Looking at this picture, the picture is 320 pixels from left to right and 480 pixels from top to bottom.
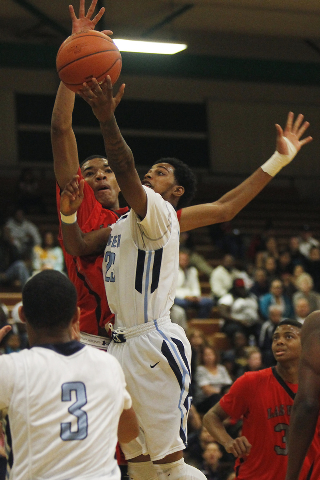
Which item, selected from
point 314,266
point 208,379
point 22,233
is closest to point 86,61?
point 208,379

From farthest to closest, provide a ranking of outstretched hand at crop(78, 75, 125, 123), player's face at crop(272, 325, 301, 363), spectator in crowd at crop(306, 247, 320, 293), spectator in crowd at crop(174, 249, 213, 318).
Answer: spectator in crowd at crop(306, 247, 320, 293)
spectator in crowd at crop(174, 249, 213, 318)
player's face at crop(272, 325, 301, 363)
outstretched hand at crop(78, 75, 125, 123)

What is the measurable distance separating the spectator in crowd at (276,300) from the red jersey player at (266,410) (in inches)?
332

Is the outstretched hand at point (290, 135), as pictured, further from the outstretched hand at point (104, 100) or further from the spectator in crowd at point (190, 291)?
the spectator in crowd at point (190, 291)

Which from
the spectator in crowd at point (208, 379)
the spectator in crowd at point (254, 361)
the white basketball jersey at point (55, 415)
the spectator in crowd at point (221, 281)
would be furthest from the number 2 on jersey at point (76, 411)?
the spectator in crowd at point (221, 281)

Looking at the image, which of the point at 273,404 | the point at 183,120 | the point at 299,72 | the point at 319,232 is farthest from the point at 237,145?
the point at 273,404

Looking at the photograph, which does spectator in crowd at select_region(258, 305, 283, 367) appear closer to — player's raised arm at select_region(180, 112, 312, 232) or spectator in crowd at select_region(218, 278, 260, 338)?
spectator in crowd at select_region(218, 278, 260, 338)

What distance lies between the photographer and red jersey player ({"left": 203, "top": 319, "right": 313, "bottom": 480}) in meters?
5.64

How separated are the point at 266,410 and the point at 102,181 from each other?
215 centimetres

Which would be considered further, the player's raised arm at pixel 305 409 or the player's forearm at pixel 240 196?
the player's forearm at pixel 240 196

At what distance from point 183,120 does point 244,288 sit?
9075 millimetres

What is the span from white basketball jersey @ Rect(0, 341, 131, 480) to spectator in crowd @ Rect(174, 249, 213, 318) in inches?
453

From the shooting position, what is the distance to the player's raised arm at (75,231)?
14.6 ft

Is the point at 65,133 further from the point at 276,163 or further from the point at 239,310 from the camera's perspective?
the point at 239,310

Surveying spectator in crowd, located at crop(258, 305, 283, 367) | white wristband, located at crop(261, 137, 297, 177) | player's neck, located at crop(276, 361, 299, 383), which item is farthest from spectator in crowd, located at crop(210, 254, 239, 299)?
white wristband, located at crop(261, 137, 297, 177)
